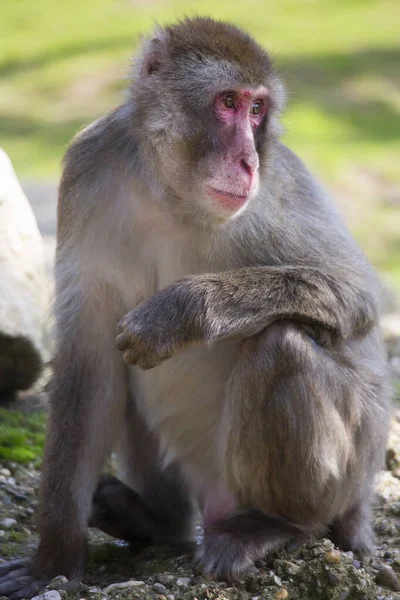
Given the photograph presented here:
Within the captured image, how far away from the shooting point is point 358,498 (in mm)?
5438

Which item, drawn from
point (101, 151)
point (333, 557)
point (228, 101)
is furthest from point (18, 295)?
point (333, 557)

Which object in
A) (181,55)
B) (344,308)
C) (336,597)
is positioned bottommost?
(336,597)

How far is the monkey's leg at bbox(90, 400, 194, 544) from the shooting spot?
5.74m

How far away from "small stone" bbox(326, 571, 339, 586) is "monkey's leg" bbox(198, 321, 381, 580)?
1.09ft

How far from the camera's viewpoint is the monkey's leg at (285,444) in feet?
16.1

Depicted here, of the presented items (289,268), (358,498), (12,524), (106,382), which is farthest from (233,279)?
(12,524)

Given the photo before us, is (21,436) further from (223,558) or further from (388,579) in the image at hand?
(388,579)

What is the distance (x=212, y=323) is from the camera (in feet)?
16.0

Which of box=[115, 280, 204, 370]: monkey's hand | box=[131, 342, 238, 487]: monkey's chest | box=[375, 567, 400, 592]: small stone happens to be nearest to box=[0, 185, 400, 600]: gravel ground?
box=[375, 567, 400, 592]: small stone

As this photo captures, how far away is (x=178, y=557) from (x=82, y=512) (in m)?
0.53

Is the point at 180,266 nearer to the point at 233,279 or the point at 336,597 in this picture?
the point at 233,279

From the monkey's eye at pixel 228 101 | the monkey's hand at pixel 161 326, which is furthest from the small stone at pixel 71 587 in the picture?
the monkey's eye at pixel 228 101

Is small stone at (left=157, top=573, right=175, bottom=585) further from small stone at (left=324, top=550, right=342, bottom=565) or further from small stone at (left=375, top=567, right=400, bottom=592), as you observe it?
small stone at (left=375, top=567, right=400, bottom=592)

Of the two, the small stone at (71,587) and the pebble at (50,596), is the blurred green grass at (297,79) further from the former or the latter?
the pebble at (50,596)
